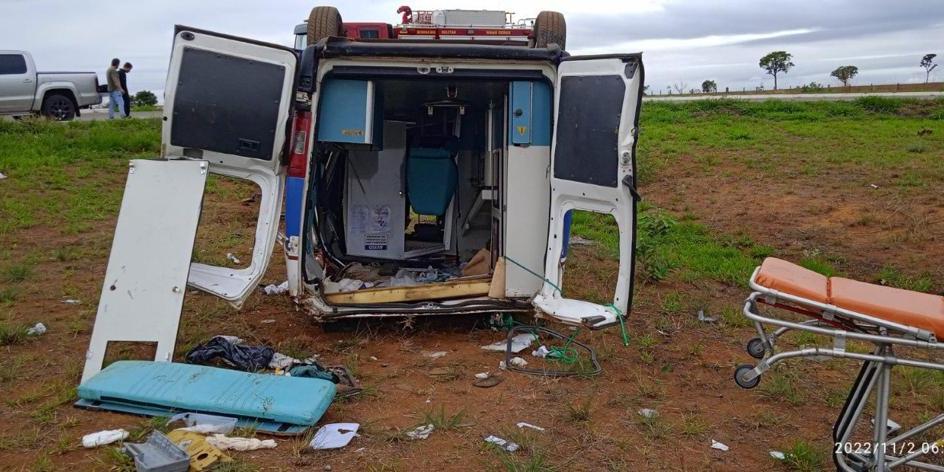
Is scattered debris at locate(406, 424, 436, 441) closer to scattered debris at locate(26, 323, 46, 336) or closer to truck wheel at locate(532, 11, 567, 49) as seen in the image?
scattered debris at locate(26, 323, 46, 336)

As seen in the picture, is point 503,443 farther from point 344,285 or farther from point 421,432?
point 344,285

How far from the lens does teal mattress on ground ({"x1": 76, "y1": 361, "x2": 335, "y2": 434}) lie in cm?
379

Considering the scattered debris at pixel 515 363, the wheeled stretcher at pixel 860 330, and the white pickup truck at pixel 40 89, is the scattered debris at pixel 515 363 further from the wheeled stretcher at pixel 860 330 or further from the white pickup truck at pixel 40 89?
the white pickup truck at pixel 40 89

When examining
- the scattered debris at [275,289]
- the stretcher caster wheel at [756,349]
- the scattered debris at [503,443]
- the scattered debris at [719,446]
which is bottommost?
the scattered debris at [719,446]

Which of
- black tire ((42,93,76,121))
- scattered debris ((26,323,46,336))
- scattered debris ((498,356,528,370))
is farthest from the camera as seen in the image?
black tire ((42,93,76,121))

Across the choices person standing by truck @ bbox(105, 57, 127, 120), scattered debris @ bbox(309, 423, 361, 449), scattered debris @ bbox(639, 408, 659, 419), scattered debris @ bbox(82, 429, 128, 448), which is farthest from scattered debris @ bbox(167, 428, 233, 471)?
person standing by truck @ bbox(105, 57, 127, 120)

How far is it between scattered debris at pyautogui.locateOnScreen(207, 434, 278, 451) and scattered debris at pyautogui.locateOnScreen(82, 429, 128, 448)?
40 cm

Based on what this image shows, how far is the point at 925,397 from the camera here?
14.7ft

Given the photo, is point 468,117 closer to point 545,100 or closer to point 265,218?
point 545,100

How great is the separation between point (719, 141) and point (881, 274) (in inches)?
319

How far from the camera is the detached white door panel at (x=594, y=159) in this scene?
4.61m

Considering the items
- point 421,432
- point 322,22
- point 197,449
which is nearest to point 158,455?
point 197,449

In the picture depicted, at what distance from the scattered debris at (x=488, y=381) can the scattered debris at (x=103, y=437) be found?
1883 millimetres

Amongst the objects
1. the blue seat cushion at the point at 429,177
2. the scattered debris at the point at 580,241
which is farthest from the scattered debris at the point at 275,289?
the scattered debris at the point at 580,241
